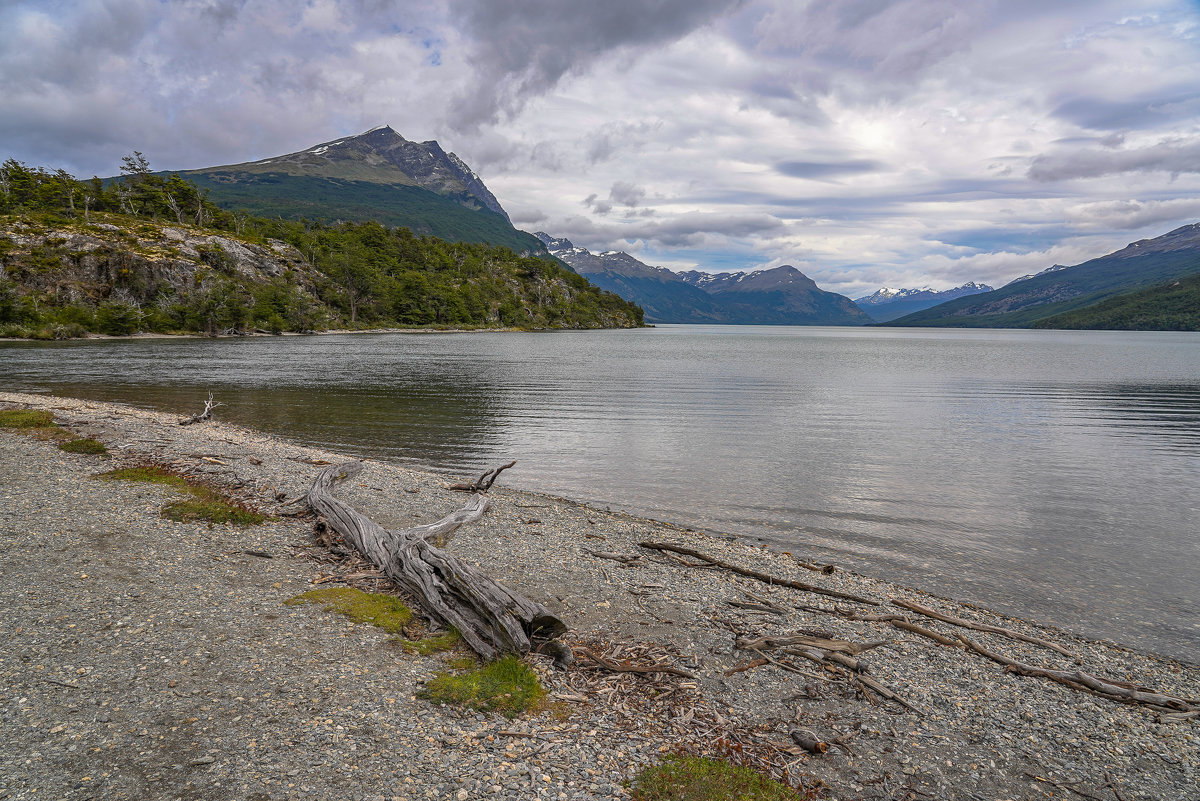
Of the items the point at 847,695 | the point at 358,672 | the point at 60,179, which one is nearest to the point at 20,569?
the point at 358,672

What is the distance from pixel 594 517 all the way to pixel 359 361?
67.5 metres

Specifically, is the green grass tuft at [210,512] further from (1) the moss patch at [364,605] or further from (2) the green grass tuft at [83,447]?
(2) the green grass tuft at [83,447]

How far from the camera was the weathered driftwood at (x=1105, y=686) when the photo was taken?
9539 mm

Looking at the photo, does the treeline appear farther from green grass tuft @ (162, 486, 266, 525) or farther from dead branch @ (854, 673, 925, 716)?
dead branch @ (854, 673, 925, 716)

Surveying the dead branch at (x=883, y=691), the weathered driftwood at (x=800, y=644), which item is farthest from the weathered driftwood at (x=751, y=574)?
the dead branch at (x=883, y=691)

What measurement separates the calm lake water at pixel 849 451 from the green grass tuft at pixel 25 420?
9483mm

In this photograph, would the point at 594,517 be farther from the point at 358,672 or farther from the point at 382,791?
the point at 382,791

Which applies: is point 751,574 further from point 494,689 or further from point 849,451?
point 849,451

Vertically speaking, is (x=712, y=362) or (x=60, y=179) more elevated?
(x=60, y=179)

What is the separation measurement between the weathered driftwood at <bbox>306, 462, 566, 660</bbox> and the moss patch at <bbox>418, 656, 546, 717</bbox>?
1.79 ft

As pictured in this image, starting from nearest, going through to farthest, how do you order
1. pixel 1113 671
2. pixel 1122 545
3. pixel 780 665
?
pixel 780 665 < pixel 1113 671 < pixel 1122 545

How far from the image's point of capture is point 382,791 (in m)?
6.26

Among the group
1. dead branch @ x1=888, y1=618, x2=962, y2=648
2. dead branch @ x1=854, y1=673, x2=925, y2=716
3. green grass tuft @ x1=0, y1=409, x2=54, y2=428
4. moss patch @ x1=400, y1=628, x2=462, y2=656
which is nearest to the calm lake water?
dead branch @ x1=888, y1=618, x2=962, y2=648

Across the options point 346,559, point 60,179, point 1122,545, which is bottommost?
point 1122,545
